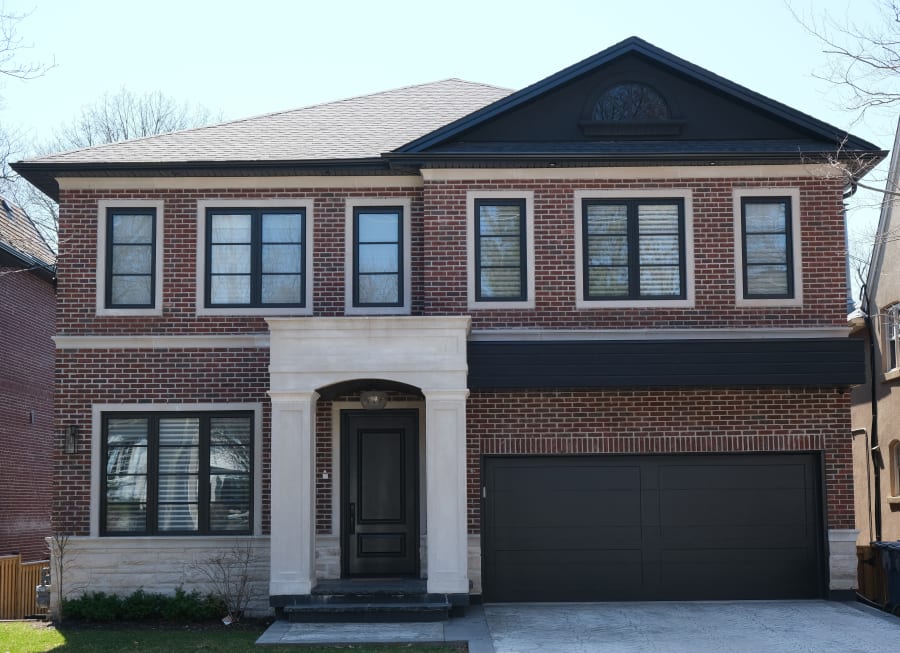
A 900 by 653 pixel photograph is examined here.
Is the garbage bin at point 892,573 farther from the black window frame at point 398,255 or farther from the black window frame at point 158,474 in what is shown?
the black window frame at point 158,474

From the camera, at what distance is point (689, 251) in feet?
51.2

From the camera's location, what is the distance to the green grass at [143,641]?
40.6ft

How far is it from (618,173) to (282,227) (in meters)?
4.95

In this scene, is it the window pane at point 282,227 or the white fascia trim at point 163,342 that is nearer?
the white fascia trim at point 163,342

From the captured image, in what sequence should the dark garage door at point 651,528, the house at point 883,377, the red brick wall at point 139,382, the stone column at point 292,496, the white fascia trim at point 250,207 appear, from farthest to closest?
the house at point 883,377 → the white fascia trim at point 250,207 → the red brick wall at point 139,382 → the dark garage door at point 651,528 → the stone column at point 292,496

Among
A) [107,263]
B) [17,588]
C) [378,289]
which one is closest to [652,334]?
[378,289]

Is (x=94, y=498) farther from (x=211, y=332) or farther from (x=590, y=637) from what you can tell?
Answer: (x=590, y=637)

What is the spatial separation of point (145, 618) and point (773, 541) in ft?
28.8

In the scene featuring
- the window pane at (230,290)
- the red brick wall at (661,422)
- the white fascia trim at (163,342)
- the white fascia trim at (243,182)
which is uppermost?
the white fascia trim at (243,182)

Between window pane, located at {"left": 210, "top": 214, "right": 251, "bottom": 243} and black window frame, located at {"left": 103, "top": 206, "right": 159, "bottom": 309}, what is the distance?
2.80ft

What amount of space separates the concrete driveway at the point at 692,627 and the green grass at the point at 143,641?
4.68 feet

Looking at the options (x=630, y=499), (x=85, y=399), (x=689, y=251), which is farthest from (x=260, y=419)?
(x=689, y=251)

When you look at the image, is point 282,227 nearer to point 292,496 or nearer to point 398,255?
point 398,255

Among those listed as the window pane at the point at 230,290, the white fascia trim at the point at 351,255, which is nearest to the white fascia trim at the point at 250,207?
the window pane at the point at 230,290
